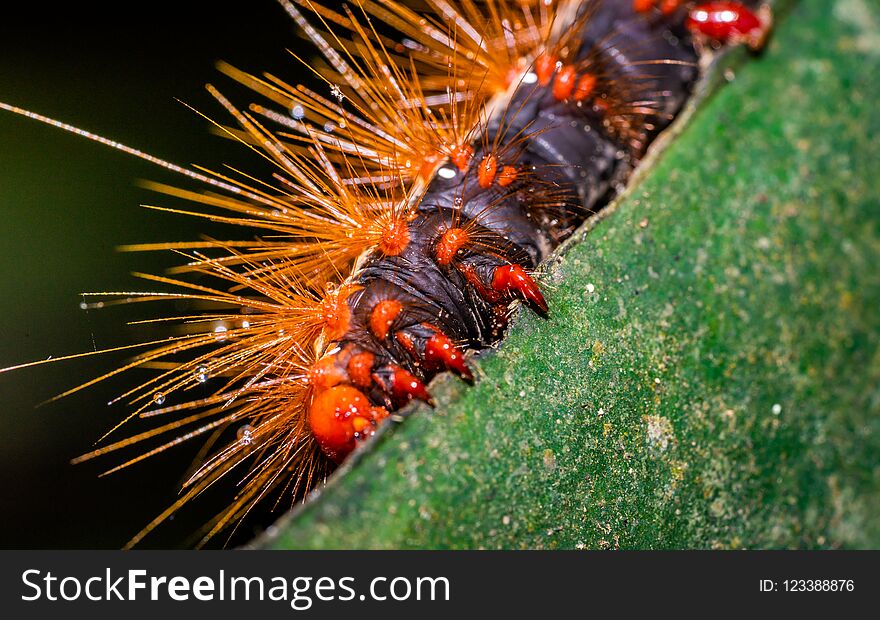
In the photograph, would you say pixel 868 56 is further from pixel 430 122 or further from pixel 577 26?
pixel 430 122

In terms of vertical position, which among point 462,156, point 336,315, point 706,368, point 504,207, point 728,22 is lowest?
point 706,368

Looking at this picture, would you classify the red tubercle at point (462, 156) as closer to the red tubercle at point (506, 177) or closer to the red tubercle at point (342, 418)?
the red tubercle at point (506, 177)

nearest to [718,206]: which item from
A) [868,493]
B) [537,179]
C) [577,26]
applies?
[537,179]

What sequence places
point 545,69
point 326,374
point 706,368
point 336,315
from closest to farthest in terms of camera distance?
point 706,368
point 326,374
point 336,315
point 545,69

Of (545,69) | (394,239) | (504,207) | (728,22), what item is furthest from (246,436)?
(728,22)

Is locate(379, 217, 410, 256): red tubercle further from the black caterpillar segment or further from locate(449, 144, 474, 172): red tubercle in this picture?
locate(449, 144, 474, 172): red tubercle

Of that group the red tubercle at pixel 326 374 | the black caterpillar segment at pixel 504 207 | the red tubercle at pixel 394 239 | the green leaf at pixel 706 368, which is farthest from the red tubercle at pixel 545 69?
the red tubercle at pixel 326 374

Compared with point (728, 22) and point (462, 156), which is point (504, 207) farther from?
point (728, 22)
